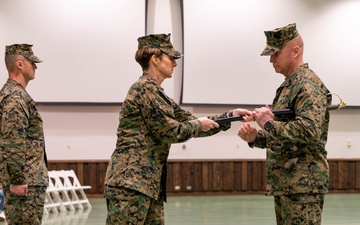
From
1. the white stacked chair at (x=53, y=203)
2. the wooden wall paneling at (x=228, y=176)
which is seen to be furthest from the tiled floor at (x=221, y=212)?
the wooden wall paneling at (x=228, y=176)

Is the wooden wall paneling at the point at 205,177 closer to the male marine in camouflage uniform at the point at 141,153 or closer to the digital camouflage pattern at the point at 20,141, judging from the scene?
the digital camouflage pattern at the point at 20,141

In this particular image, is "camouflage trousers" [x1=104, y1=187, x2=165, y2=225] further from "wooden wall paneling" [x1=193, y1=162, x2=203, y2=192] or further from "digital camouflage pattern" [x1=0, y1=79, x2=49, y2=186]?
"wooden wall paneling" [x1=193, y1=162, x2=203, y2=192]

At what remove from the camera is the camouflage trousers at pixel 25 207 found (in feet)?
14.4

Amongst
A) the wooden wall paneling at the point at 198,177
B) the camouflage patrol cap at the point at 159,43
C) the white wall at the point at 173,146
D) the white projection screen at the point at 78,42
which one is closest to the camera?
the camouflage patrol cap at the point at 159,43

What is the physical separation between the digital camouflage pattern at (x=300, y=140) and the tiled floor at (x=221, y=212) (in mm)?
4425

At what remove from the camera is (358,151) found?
13.2 m

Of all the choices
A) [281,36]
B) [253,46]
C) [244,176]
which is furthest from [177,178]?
[281,36]

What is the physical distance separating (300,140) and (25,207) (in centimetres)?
191

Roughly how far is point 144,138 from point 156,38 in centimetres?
58

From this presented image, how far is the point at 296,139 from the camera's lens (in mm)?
3586

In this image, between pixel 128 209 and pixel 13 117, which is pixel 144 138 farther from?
pixel 13 117

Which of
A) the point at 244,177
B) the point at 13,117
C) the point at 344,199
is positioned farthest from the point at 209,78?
the point at 13,117

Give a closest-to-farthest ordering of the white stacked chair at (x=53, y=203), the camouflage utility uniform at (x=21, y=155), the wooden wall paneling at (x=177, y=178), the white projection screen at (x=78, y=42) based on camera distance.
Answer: the camouflage utility uniform at (x=21, y=155)
the white stacked chair at (x=53, y=203)
the white projection screen at (x=78, y=42)
the wooden wall paneling at (x=177, y=178)

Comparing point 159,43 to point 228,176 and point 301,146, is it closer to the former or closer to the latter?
point 301,146
